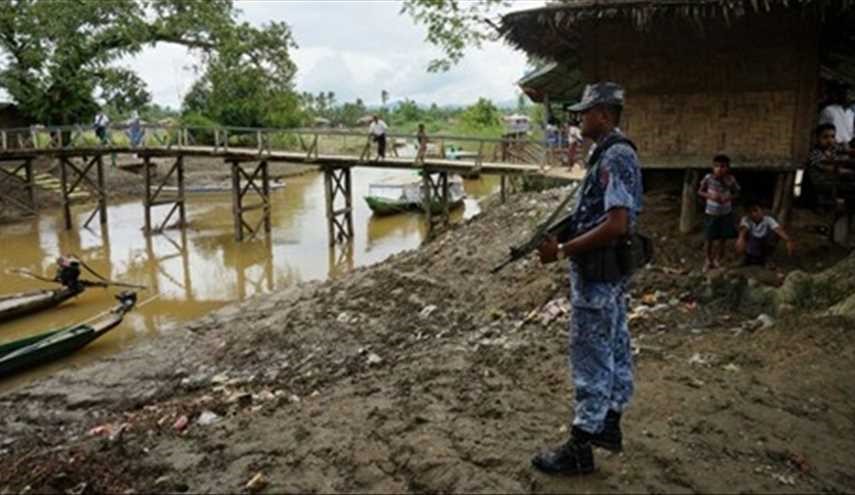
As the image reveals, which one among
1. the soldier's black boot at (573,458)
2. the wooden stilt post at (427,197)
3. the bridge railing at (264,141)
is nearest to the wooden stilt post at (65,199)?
the bridge railing at (264,141)

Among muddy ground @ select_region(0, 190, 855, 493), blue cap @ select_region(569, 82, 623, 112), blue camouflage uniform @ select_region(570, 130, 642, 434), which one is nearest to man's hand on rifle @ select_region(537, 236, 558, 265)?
blue camouflage uniform @ select_region(570, 130, 642, 434)

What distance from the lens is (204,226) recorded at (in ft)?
79.2

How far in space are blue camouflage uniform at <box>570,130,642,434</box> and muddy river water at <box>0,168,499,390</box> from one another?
8.65 meters

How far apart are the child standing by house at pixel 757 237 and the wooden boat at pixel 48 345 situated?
8730 mm

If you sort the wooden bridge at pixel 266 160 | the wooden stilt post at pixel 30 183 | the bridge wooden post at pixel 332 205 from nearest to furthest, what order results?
the wooden bridge at pixel 266 160
the bridge wooden post at pixel 332 205
the wooden stilt post at pixel 30 183

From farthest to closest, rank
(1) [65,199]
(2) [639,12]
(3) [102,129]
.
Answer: (3) [102,129] < (1) [65,199] < (2) [639,12]

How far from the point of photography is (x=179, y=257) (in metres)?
19.5

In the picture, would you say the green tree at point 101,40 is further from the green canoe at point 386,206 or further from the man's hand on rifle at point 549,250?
the man's hand on rifle at point 549,250

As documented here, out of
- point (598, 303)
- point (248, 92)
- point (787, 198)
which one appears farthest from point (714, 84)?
point (248, 92)

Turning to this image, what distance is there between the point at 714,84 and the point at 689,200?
139 cm

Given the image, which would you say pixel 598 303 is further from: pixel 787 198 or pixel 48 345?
pixel 48 345

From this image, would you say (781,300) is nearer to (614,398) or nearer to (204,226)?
(614,398)

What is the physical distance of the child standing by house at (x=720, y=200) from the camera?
25.0 ft

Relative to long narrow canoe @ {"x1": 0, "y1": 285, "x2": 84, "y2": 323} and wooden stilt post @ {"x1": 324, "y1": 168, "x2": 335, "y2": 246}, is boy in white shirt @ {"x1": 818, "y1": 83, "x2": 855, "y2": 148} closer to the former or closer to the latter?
long narrow canoe @ {"x1": 0, "y1": 285, "x2": 84, "y2": 323}
